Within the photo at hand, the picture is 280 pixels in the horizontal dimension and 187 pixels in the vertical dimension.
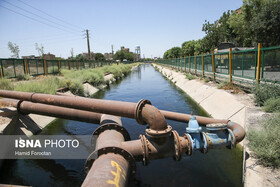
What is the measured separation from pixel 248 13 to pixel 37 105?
32.5m

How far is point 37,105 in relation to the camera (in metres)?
5.16

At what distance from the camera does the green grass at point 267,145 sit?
3.40 metres

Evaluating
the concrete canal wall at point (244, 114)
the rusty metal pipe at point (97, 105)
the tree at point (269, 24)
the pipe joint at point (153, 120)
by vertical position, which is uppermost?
the tree at point (269, 24)

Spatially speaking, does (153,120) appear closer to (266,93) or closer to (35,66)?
(266,93)

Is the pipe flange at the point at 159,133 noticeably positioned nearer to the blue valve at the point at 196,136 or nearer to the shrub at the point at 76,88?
the blue valve at the point at 196,136

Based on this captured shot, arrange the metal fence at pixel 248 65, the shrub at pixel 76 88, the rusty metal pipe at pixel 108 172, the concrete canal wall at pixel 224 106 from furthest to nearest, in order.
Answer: the shrub at pixel 76 88 → the metal fence at pixel 248 65 → the concrete canal wall at pixel 224 106 → the rusty metal pipe at pixel 108 172

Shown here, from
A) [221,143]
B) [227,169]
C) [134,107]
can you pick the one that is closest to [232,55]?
[227,169]

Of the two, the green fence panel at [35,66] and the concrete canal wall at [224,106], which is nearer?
the concrete canal wall at [224,106]

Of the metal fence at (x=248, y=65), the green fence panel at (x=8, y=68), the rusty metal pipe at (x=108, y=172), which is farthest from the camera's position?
the green fence panel at (x=8, y=68)

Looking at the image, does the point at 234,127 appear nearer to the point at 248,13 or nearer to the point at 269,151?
the point at 269,151

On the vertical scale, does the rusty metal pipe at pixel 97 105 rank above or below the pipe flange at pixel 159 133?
above

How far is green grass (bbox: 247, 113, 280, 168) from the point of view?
11.2 ft

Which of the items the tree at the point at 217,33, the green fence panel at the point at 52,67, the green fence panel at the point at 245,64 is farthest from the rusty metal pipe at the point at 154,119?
the tree at the point at 217,33

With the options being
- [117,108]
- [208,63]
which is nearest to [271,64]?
[117,108]
